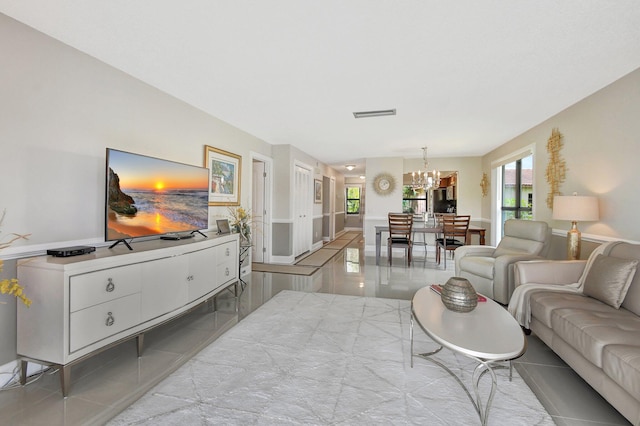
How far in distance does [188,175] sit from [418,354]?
280cm

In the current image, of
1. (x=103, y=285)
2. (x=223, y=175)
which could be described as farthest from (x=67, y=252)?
(x=223, y=175)

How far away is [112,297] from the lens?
197cm

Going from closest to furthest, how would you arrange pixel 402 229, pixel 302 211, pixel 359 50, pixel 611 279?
pixel 611 279 < pixel 359 50 < pixel 402 229 < pixel 302 211

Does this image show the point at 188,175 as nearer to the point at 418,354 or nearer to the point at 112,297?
the point at 112,297

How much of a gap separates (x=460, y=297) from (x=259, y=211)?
4.32 m

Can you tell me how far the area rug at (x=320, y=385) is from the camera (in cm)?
156

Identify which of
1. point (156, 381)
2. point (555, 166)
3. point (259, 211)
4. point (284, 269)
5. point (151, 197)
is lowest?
point (156, 381)

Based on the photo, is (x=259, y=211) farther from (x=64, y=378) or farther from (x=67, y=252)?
(x=64, y=378)

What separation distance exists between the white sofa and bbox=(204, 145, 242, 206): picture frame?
3.71 meters

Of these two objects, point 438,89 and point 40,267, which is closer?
point 40,267

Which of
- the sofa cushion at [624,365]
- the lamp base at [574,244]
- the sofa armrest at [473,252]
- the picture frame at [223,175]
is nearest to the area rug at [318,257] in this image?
the picture frame at [223,175]

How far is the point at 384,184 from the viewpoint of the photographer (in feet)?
23.5

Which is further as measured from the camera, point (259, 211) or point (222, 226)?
point (259, 211)

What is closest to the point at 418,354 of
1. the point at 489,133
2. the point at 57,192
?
the point at 57,192
